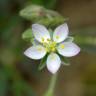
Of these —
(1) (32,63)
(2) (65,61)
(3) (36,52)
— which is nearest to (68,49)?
(2) (65,61)

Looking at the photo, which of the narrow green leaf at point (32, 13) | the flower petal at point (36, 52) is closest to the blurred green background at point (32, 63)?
the narrow green leaf at point (32, 13)

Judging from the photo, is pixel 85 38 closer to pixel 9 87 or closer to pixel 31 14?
pixel 31 14

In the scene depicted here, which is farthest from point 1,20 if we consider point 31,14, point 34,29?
point 34,29

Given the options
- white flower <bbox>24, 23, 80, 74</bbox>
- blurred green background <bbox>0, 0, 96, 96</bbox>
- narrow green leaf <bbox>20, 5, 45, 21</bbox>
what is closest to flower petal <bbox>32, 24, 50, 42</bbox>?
white flower <bbox>24, 23, 80, 74</bbox>

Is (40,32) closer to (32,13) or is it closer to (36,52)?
(36,52)

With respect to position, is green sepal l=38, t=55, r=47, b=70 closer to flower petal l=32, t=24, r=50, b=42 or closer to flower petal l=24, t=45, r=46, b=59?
flower petal l=24, t=45, r=46, b=59

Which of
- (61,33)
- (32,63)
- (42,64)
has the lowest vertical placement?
(32,63)
